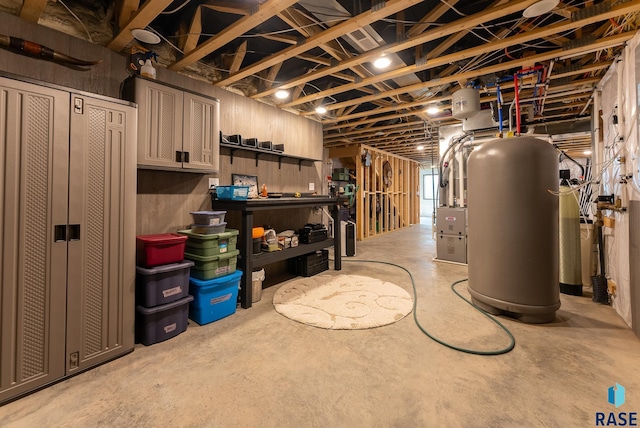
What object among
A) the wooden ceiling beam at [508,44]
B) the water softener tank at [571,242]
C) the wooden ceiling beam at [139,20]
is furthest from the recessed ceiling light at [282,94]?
the water softener tank at [571,242]

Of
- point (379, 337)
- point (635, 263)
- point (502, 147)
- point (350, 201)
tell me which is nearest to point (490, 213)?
point (502, 147)

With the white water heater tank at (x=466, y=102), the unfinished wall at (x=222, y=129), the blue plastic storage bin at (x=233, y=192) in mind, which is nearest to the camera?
the unfinished wall at (x=222, y=129)

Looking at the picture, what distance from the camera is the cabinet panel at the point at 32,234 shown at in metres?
1.51

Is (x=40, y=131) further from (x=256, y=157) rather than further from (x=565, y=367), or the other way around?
(x=565, y=367)

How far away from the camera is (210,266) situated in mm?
2512

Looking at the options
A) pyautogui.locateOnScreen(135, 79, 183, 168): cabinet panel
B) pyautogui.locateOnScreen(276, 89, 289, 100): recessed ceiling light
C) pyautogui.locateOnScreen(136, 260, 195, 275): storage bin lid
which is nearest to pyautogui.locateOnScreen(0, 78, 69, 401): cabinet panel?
pyautogui.locateOnScreen(136, 260, 195, 275): storage bin lid

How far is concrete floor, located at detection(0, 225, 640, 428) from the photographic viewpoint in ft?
4.65

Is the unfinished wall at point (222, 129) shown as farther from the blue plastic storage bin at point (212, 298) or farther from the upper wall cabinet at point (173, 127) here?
the blue plastic storage bin at point (212, 298)

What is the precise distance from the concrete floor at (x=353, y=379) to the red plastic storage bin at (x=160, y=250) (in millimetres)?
633

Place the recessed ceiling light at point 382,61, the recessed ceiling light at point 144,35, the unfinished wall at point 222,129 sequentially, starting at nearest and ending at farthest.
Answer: the unfinished wall at point 222,129 → the recessed ceiling light at point 144,35 → the recessed ceiling light at point 382,61

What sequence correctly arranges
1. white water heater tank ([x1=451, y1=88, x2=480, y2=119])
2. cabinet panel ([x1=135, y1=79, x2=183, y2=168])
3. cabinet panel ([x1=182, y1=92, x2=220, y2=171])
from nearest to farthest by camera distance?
1. cabinet panel ([x1=135, y1=79, x2=183, y2=168])
2. cabinet panel ([x1=182, y1=92, x2=220, y2=171])
3. white water heater tank ([x1=451, y1=88, x2=480, y2=119])

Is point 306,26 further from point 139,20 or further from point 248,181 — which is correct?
point 248,181

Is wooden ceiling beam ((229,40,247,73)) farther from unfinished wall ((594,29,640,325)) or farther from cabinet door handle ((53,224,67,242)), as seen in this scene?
unfinished wall ((594,29,640,325))

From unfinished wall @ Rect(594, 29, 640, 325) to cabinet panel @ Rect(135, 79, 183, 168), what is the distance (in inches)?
148
